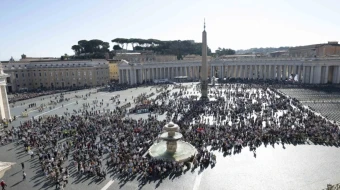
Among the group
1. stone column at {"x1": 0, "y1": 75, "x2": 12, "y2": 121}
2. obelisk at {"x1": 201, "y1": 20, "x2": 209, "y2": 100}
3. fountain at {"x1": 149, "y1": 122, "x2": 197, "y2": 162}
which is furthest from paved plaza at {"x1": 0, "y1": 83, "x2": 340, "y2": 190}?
obelisk at {"x1": 201, "y1": 20, "x2": 209, "y2": 100}

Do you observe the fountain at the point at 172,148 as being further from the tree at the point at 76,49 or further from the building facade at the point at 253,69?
the tree at the point at 76,49

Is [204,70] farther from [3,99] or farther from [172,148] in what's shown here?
[3,99]

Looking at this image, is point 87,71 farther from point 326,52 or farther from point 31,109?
point 326,52

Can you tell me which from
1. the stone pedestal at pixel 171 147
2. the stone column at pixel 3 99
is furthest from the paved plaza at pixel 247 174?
the stone column at pixel 3 99

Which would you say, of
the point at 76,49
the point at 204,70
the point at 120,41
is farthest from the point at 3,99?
the point at 120,41

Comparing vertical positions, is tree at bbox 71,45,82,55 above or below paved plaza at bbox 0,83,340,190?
above

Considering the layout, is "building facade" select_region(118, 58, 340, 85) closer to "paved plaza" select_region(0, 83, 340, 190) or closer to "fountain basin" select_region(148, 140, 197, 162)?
"paved plaza" select_region(0, 83, 340, 190)

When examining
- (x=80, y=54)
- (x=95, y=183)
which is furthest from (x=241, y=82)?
(x=80, y=54)
